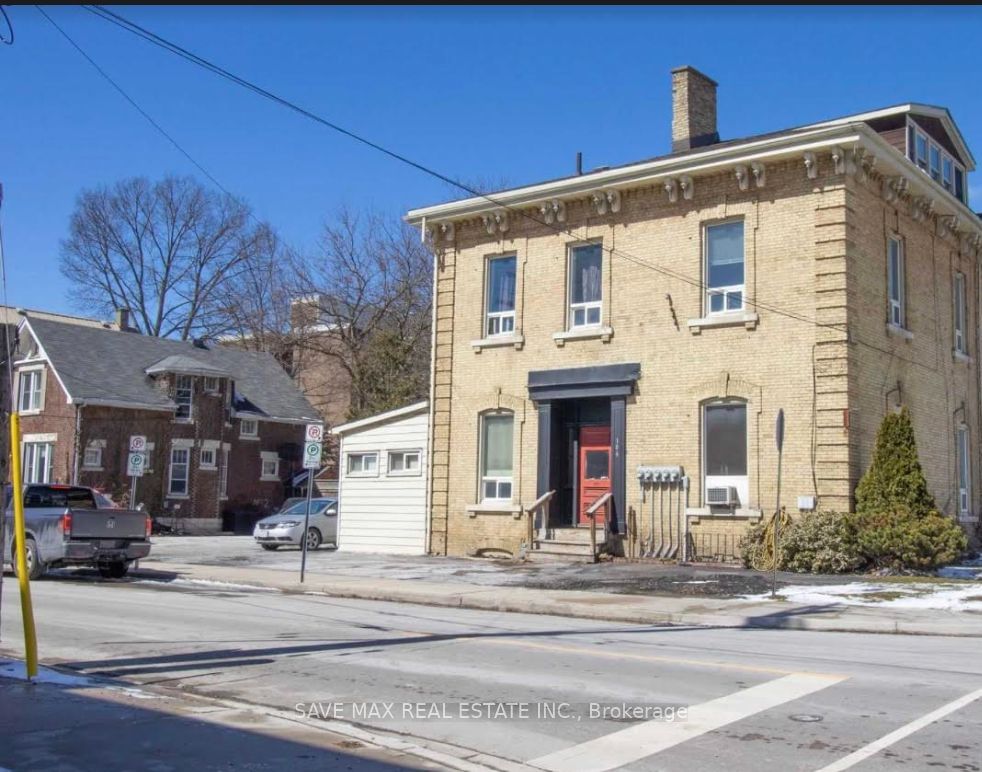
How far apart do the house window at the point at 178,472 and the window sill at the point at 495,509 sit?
2087 cm

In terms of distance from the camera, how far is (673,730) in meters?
6.92

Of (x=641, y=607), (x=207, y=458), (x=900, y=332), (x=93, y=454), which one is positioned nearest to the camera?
(x=641, y=607)

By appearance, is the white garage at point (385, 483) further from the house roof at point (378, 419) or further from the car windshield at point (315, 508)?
the car windshield at point (315, 508)

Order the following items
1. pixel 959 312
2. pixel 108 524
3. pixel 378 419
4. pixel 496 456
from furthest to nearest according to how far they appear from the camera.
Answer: pixel 378 419, pixel 959 312, pixel 496 456, pixel 108 524

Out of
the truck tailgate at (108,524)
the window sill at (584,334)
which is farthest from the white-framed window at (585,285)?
the truck tailgate at (108,524)

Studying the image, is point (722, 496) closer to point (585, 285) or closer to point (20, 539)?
point (585, 285)

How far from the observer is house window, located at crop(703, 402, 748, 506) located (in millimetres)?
20453

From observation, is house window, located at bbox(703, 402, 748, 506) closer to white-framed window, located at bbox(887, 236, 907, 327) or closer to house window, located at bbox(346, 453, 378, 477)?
white-framed window, located at bbox(887, 236, 907, 327)

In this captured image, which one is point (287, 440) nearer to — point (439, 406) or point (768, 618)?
point (439, 406)

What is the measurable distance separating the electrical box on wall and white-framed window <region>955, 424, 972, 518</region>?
22.8 feet

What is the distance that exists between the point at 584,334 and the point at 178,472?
2424 centimetres

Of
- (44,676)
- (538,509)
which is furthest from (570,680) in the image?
(538,509)

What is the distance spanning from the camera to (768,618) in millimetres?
13312

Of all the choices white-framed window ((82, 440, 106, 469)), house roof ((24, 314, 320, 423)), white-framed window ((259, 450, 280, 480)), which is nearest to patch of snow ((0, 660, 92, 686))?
house roof ((24, 314, 320, 423))
